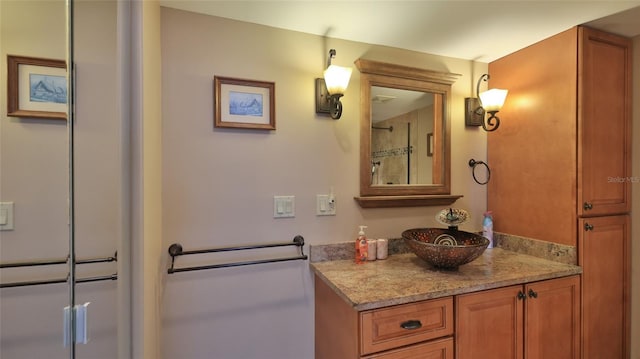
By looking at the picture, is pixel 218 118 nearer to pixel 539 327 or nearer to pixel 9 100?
pixel 9 100

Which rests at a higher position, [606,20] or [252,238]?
[606,20]

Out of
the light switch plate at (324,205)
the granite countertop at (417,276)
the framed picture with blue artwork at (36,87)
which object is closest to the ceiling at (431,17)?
the framed picture with blue artwork at (36,87)

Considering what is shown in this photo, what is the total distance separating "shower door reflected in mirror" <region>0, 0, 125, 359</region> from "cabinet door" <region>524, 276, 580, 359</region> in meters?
1.91

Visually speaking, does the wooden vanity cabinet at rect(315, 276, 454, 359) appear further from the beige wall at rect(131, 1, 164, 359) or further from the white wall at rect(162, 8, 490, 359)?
the beige wall at rect(131, 1, 164, 359)

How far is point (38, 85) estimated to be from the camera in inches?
44.9

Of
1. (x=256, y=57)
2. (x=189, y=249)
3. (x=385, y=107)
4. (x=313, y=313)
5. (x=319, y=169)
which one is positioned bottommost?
(x=313, y=313)

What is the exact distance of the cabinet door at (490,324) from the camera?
1.31 metres

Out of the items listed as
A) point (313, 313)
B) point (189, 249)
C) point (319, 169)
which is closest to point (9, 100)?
point (189, 249)

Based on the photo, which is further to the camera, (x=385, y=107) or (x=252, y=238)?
(x=385, y=107)

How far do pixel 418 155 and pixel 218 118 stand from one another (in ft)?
4.10

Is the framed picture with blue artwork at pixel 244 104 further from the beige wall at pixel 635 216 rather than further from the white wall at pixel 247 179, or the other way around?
the beige wall at pixel 635 216

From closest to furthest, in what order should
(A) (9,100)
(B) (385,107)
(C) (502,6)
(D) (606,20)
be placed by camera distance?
1. (A) (9,100)
2. (C) (502,6)
3. (D) (606,20)
4. (B) (385,107)

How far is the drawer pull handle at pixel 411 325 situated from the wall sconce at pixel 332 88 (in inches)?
42.2

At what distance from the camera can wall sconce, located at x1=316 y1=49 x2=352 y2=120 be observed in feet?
5.03
